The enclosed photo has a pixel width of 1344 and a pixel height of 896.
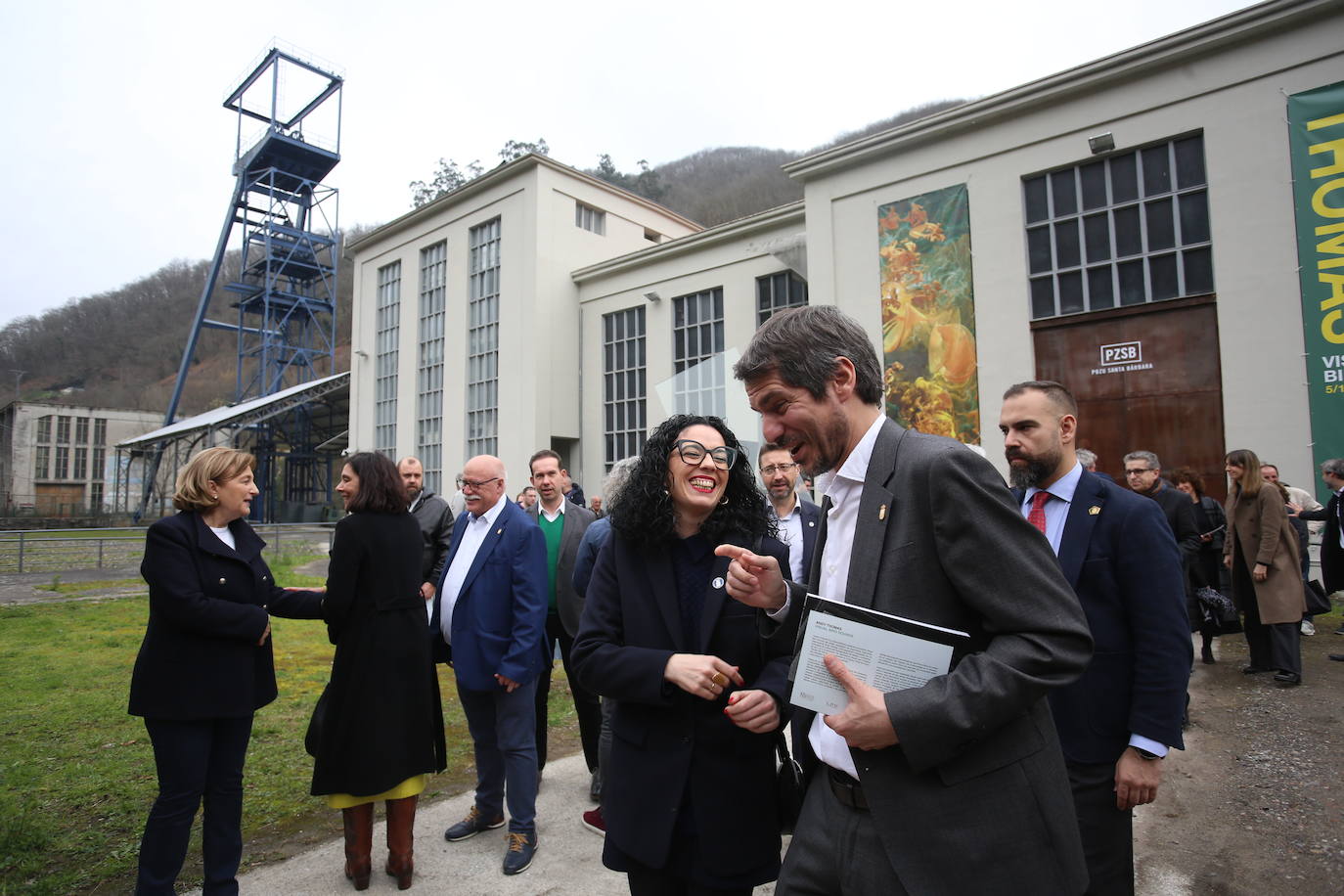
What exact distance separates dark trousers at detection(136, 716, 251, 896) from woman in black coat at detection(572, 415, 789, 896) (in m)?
1.97

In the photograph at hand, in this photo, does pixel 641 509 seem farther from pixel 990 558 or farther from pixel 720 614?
pixel 990 558

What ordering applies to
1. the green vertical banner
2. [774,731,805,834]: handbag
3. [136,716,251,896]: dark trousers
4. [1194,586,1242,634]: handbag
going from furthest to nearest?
the green vertical banner < [1194,586,1242,634]: handbag < [136,716,251,896]: dark trousers < [774,731,805,834]: handbag

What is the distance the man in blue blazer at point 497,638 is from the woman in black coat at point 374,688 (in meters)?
0.37

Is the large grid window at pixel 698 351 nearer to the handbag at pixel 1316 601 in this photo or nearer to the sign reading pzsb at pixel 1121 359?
the sign reading pzsb at pixel 1121 359

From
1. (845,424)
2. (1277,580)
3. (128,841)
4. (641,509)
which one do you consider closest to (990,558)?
(845,424)

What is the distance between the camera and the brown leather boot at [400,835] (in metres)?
3.50

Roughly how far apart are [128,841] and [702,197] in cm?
5930

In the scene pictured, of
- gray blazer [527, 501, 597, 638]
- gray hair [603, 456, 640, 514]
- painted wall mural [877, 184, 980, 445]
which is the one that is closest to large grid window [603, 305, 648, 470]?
painted wall mural [877, 184, 980, 445]

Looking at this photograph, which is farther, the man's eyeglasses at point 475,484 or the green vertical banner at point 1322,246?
the green vertical banner at point 1322,246

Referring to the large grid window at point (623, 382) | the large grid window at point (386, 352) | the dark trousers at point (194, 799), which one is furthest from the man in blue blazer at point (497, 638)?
the large grid window at point (386, 352)

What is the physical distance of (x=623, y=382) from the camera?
81.2 ft

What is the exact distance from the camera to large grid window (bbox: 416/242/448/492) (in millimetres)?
29422

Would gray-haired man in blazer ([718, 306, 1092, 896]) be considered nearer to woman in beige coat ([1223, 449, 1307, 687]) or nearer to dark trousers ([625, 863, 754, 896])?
dark trousers ([625, 863, 754, 896])

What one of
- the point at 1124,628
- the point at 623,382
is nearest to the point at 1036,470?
the point at 1124,628
